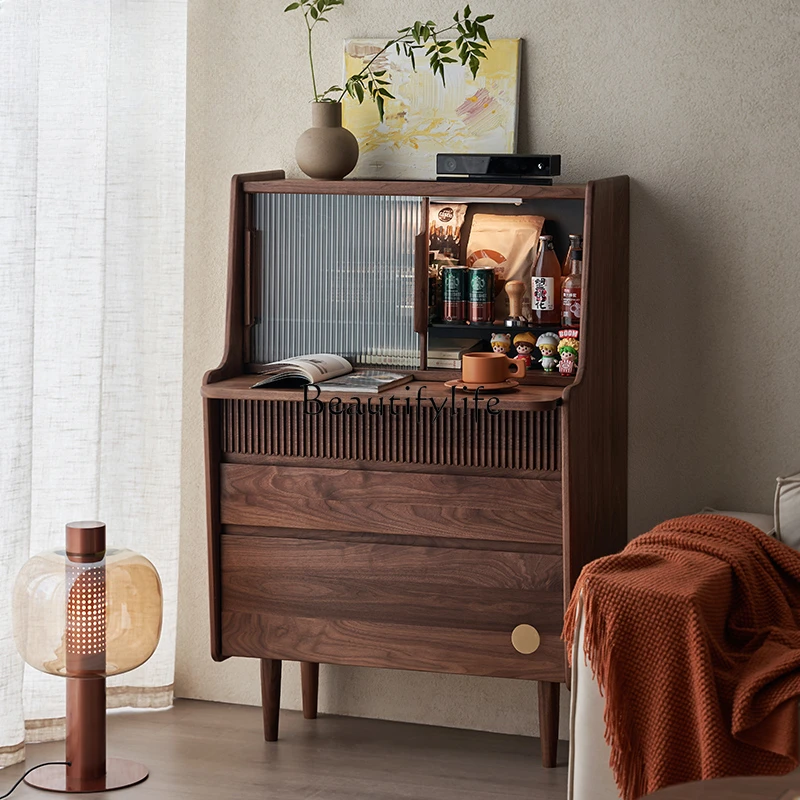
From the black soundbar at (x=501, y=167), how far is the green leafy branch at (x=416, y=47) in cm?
24

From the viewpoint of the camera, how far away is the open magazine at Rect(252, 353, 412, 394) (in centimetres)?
267

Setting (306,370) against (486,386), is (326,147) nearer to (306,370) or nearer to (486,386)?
(306,370)

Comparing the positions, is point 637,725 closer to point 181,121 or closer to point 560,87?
point 560,87

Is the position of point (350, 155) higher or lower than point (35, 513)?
higher

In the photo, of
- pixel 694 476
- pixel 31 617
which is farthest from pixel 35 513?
pixel 694 476

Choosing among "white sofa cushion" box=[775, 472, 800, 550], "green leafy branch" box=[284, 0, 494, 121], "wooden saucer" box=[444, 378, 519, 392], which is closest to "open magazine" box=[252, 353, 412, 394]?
"wooden saucer" box=[444, 378, 519, 392]

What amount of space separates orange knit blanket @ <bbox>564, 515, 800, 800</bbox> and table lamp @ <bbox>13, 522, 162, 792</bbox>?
1027 millimetres

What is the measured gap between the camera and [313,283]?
2922 mm

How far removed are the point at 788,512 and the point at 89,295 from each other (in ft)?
5.57

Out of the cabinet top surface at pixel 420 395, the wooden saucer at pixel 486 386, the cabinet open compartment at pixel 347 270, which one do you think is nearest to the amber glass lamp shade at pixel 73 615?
the cabinet top surface at pixel 420 395

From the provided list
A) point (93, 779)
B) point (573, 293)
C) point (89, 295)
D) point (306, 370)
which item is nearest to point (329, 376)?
point (306, 370)

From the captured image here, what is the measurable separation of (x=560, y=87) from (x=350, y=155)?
0.52 m

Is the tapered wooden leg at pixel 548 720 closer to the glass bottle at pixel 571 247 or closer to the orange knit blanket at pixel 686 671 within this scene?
the orange knit blanket at pixel 686 671

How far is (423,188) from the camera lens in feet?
8.99
